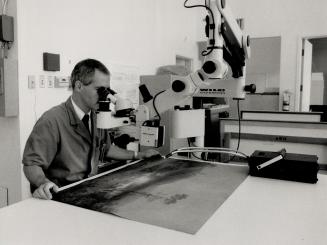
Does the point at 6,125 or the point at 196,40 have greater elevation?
the point at 196,40

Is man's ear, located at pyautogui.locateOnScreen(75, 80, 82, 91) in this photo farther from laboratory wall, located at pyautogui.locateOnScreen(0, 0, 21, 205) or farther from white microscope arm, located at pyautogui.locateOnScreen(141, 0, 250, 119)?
laboratory wall, located at pyautogui.locateOnScreen(0, 0, 21, 205)

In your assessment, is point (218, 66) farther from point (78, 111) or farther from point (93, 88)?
point (78, 111)

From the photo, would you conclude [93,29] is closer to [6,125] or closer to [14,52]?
[14,52]

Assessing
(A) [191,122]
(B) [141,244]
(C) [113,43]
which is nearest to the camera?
(B) [141,244]

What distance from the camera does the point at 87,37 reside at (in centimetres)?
279

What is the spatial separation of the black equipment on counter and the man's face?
0.82m

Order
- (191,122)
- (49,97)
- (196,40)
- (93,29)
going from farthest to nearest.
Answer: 1. (196,40)
2. (93,29)
3. (49,97)
4. (191,122)

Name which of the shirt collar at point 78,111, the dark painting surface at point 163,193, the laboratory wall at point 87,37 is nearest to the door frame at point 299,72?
the laboratory wall at point 87,37

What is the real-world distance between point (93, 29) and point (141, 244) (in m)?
2.44

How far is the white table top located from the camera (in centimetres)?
84

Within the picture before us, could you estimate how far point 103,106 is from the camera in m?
1.15

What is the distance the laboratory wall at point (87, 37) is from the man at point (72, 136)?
0.87m

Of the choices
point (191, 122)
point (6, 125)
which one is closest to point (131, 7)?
point (6, 125)

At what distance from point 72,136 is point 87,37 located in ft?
5.00
